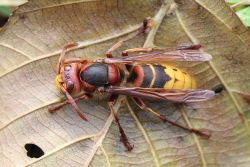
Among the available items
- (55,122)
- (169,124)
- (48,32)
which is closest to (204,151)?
(169,124)

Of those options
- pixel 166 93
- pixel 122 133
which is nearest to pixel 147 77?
pixel 166 93

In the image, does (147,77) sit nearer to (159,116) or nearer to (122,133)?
(159,116)

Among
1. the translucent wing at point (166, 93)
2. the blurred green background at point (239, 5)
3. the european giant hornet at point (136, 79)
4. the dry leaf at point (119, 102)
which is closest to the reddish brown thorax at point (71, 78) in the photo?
the european giant hornet at point (136, 79)

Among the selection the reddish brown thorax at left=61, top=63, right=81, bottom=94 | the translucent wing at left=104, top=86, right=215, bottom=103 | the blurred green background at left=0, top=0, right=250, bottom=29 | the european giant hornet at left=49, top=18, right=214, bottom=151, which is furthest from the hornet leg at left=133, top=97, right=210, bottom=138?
the blurred green background at left=0, top=0, right=250, bottom=29

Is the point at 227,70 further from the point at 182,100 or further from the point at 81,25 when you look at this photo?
the point at 81,25

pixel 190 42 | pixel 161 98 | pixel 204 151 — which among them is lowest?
pixel 204 151

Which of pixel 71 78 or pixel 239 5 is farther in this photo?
pixel 239 5
